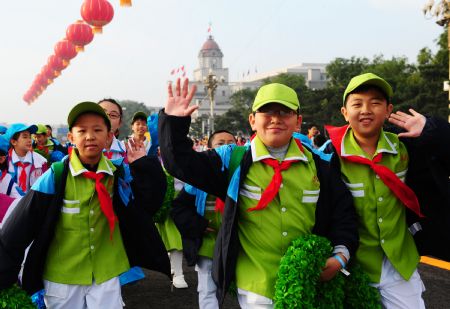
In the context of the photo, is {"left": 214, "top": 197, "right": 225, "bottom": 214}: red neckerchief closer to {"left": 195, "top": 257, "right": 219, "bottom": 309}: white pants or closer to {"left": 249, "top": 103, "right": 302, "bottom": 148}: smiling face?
{"left": 195, "top": 257, "right": 219, "bottom": 309}: white pants

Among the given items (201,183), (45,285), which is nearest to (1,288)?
(45,285)

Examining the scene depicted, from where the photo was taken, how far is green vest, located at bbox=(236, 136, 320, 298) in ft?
9.02

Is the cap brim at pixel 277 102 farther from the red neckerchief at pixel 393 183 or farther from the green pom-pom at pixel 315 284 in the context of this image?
the green pom-pom at pixel 315 284

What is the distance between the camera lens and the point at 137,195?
10.5 feet

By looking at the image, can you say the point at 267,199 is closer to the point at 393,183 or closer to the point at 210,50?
the point at 393,183

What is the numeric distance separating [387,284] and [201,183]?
1.22 metres

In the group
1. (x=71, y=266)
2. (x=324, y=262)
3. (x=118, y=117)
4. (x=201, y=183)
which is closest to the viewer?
(x=324, y=262)

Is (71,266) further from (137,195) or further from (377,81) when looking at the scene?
(377,81)

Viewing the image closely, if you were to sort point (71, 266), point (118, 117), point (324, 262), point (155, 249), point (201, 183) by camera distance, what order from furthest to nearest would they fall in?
point (118, 117), point (155, 249), point (71, 266), point (201, 183), point (324, 262)

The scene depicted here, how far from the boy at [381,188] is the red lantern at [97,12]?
9.26 metres

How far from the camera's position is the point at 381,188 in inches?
113

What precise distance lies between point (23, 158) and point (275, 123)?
15.7 ft

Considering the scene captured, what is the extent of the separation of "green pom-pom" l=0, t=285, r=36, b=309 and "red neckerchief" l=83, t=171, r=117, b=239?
0.58m

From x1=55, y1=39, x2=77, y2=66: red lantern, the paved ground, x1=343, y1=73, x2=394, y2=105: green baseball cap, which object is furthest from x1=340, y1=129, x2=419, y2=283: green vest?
x1=55, y1=39, x2=77, y2=66: red lantern
